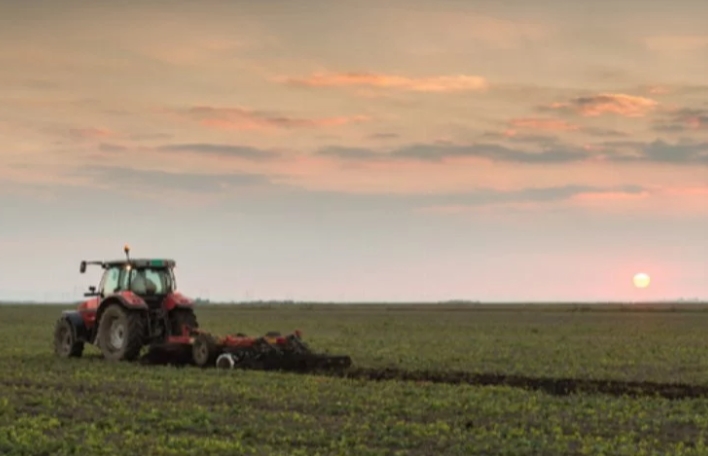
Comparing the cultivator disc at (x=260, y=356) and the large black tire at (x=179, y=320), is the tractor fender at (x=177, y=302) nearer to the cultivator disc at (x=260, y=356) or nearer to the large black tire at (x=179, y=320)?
the large black tire at (x=179, y=320)

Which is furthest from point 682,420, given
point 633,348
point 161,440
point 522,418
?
point 633,348

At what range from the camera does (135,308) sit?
31219mm

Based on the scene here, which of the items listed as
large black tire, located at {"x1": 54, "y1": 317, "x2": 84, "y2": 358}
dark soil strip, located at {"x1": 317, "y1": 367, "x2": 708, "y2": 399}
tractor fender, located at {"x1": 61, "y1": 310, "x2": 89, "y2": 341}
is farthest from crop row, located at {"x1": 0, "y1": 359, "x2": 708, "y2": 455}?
large black tire, located at {"x1": 54, "y1": 317, "x2": 84, "y2": 358}

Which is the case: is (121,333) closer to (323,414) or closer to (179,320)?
(179,320)

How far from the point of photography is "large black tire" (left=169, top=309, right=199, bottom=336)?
31.8 meters

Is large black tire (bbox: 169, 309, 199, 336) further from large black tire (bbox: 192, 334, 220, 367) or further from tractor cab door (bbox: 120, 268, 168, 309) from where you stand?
large black tire (bbox: 192, 334, 220, 367)

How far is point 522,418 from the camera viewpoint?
19.0 meters

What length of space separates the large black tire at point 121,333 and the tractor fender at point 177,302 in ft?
2.72

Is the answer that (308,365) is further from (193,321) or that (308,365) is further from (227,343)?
(193,321)

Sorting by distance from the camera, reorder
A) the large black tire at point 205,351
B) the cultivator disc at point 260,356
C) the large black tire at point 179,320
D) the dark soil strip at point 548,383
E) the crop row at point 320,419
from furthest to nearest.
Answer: the large black tire at point 179,320
the large black tire at point 205,351
the cultivator disc at point 260,356
the dark soil strip at point 548,383
the crop row at point 320,419

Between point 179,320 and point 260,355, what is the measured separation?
427 centimetres

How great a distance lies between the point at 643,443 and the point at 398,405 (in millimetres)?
5763

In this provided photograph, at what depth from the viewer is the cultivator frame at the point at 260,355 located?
93.8 ft

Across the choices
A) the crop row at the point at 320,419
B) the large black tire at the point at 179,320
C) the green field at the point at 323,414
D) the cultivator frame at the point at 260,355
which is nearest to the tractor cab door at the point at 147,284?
the large black tire at the point at 179,320
